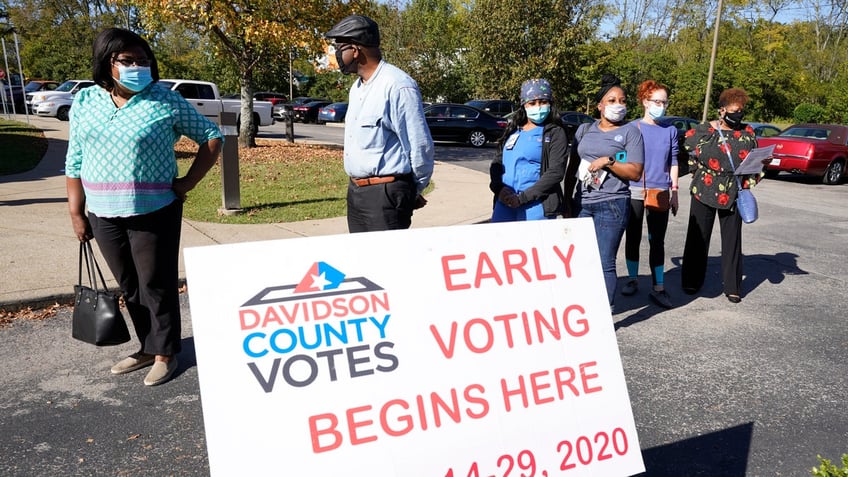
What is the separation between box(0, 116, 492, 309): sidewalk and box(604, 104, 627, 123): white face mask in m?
3.77

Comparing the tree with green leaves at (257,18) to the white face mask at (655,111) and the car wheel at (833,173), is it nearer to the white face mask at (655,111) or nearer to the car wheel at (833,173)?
the white face mask at (655,111)

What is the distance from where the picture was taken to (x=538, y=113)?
434 cm

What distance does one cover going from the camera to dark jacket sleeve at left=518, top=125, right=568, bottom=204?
4320mm

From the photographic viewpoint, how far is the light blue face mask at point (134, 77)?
341cm

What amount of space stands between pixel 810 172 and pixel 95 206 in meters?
16.6

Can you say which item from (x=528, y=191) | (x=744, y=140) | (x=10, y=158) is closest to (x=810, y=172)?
(x=744, y=140)

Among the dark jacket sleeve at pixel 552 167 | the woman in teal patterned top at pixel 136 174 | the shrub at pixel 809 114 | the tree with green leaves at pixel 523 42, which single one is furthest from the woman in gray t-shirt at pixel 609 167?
the shrub at pixel 809 114

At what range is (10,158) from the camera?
13.1 m

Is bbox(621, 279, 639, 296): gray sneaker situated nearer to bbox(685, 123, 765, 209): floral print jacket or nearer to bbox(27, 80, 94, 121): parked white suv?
bbox(685, 123, 765, 209): floral print jacket

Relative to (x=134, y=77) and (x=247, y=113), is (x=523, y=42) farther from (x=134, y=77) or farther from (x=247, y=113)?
(x=134, y=77)

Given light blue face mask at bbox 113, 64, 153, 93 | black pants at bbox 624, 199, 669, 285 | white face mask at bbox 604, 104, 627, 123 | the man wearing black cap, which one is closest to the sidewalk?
light blue face mask at bbox 113, 64, 153, 93

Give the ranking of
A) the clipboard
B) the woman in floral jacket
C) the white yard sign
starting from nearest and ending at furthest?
the white yard sign < the clipboard < the woman in floral jacket

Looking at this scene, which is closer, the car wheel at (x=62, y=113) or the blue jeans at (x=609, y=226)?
the blue jeans at (x=609, y=226)

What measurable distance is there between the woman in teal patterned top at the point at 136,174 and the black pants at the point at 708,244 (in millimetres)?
4174
